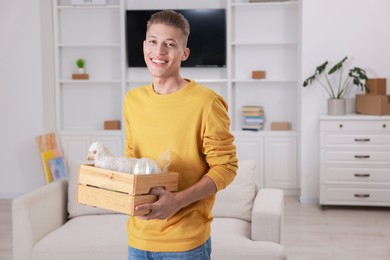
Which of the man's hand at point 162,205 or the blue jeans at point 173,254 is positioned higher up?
the man's hand at point 162,205

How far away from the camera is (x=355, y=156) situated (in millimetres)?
5570

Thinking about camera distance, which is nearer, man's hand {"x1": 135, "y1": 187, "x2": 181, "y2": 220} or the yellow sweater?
man's hand {"x1": 135, "y1": 187, "x2": 181, "y2": 220}

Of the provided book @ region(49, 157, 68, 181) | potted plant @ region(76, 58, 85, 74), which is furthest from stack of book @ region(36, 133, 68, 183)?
potted plant @ region(76, 58, 85, 74)

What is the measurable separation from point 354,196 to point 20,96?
3551 mm

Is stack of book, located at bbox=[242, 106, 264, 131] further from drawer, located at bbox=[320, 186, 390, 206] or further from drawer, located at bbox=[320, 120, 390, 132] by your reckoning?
drawer, located at bbox=[320, 186, 390, 206]

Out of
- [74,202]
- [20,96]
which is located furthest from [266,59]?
[74,202]

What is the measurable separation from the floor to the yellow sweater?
2.75 m

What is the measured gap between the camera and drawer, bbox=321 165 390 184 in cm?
556

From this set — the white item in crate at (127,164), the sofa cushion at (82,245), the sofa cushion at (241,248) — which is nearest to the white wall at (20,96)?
the sofa cushion at (82,245)

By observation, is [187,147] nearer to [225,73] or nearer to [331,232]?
[331,232]

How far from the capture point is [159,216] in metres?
1.50

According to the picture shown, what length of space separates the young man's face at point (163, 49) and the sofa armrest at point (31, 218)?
1.86m

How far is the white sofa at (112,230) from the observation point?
10.3 feet

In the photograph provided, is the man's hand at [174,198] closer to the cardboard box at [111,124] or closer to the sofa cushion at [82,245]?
the sofa cushion at [82,245]
